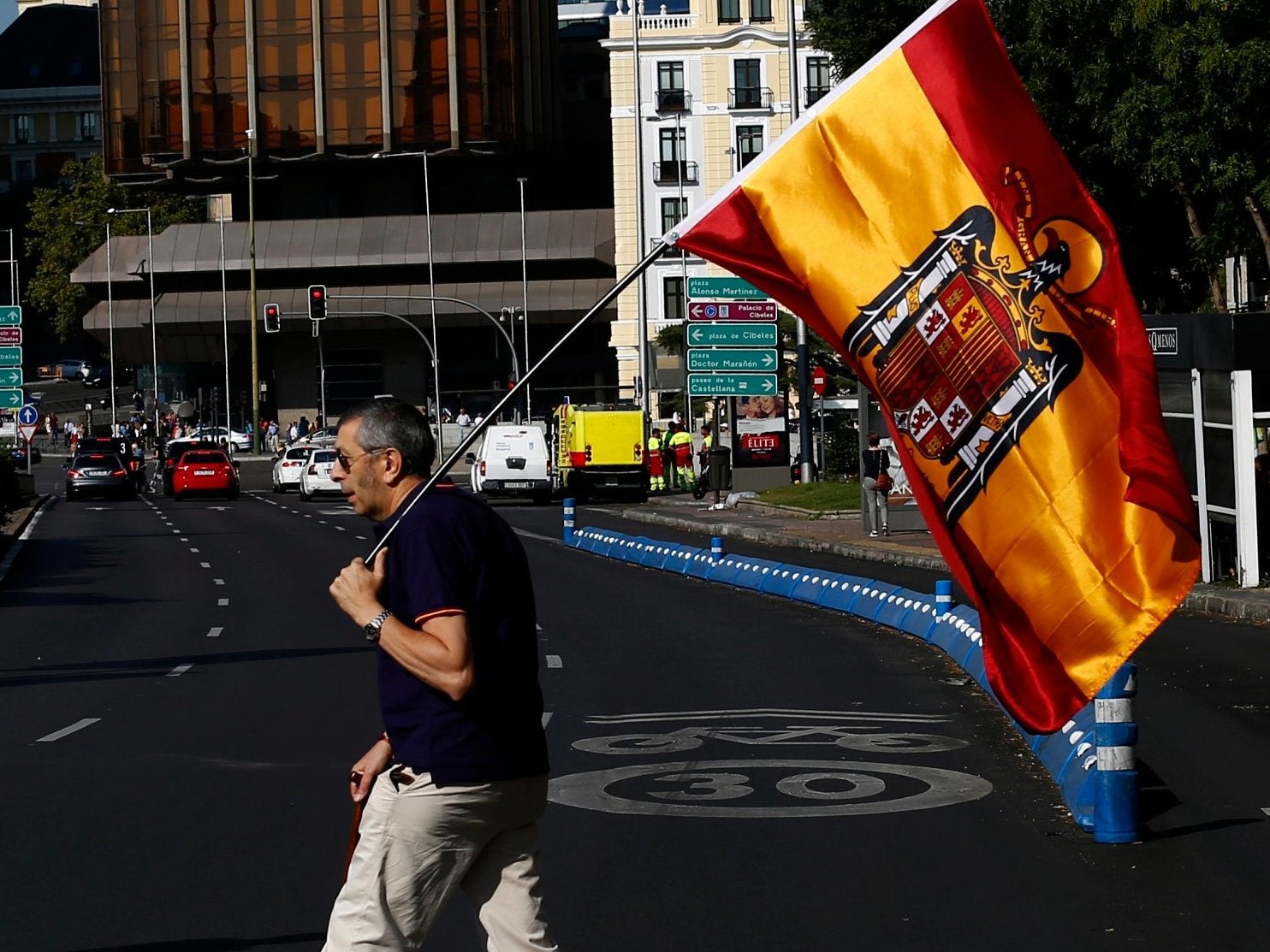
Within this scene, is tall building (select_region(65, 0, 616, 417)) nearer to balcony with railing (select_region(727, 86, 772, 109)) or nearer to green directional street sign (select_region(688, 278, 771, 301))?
balcony with railing (select_region(727, 86, 772, 109))

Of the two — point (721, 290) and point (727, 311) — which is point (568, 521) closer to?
point (727, 311)

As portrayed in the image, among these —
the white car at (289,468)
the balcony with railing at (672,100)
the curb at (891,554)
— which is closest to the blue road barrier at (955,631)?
the curb at (891,554)

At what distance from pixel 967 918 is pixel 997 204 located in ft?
8.69

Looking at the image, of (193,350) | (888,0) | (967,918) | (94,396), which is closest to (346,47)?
(193,350)

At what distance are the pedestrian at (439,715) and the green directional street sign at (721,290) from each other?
142 feet

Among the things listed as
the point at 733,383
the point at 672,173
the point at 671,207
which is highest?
the point at 672,173

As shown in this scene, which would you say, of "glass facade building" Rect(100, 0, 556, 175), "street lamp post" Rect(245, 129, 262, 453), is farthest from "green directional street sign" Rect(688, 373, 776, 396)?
"glass facade building" Rect(100, 0, 556, 175)

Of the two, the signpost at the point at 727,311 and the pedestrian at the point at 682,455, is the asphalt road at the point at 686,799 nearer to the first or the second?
the signpost at the point at 727,311

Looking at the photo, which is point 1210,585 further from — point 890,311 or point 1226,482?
point 890,311

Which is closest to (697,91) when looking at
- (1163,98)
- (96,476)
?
(96,476)

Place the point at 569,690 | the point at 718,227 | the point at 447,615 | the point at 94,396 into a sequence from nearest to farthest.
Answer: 1. the point at 447,615
2. the point at 718,227
3. the point at 569,690
4. the point at 94,396

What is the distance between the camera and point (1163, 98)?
30.4 m

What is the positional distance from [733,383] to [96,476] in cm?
2638

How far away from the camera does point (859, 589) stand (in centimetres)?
2280
